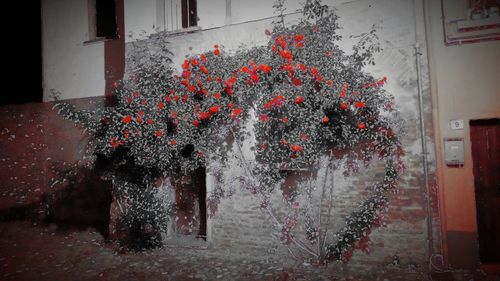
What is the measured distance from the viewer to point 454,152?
5.32 meters

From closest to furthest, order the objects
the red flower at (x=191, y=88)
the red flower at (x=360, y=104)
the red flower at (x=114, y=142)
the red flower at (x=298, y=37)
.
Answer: the red flower at (x=360, y=104) < the red flower at (x=298, y=37) < the red flower at (x=191, y=88) < the red flower at (x=114, y=142)

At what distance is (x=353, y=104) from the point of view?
18.0 ft

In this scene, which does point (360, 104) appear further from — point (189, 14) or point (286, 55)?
point (189, 14)

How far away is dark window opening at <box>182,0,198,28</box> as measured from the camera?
7.50 meters

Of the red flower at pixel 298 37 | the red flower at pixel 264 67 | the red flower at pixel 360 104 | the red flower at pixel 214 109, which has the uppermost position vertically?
the red flower at pixel 298 37

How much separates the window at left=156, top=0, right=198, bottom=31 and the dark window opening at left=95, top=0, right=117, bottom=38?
2234mm

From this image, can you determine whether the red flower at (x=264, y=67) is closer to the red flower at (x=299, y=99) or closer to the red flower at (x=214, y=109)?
the red flower at (x=299, y=99)

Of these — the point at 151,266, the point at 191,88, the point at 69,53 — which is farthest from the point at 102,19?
the point at 151,266

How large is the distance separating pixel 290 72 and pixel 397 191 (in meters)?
2.81

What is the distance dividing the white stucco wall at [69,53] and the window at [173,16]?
2.10 metres

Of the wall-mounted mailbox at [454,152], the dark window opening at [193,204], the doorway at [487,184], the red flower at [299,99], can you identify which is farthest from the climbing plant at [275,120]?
the doorway at [487,184]

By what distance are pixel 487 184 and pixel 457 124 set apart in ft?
3.76

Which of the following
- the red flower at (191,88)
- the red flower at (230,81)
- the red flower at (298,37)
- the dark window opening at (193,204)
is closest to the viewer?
the red flower at (298,37)

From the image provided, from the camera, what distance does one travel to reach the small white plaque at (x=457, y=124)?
5.29m
